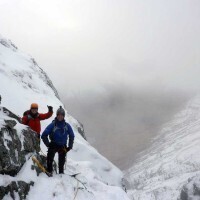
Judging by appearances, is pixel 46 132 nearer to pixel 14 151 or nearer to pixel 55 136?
pixel 55 136

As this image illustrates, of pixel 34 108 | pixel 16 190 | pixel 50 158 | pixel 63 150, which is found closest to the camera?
pixel 16 190

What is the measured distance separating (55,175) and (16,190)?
3014 mm

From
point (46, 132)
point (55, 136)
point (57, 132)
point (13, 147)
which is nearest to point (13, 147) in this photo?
point (13, 147)

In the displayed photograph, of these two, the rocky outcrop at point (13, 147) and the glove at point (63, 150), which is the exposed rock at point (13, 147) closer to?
the rocky outcrop at point (13, 147)

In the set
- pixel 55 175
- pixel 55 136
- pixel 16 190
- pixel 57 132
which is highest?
pixel 57 132

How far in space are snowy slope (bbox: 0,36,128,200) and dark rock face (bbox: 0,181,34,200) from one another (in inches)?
8.1

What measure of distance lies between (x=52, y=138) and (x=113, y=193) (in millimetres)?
4441

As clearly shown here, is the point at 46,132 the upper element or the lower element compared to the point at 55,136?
upper

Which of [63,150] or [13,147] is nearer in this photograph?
[13,147]

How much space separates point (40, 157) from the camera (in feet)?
53.7

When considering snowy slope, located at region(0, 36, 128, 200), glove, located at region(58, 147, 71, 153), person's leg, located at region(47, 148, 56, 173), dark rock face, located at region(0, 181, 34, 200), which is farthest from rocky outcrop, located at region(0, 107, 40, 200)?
glove, located at region(58, 147, 71, 153)

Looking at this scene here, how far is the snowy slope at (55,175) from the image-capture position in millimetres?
14188

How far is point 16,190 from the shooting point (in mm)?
12859

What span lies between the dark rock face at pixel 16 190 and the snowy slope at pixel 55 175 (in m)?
0.21
